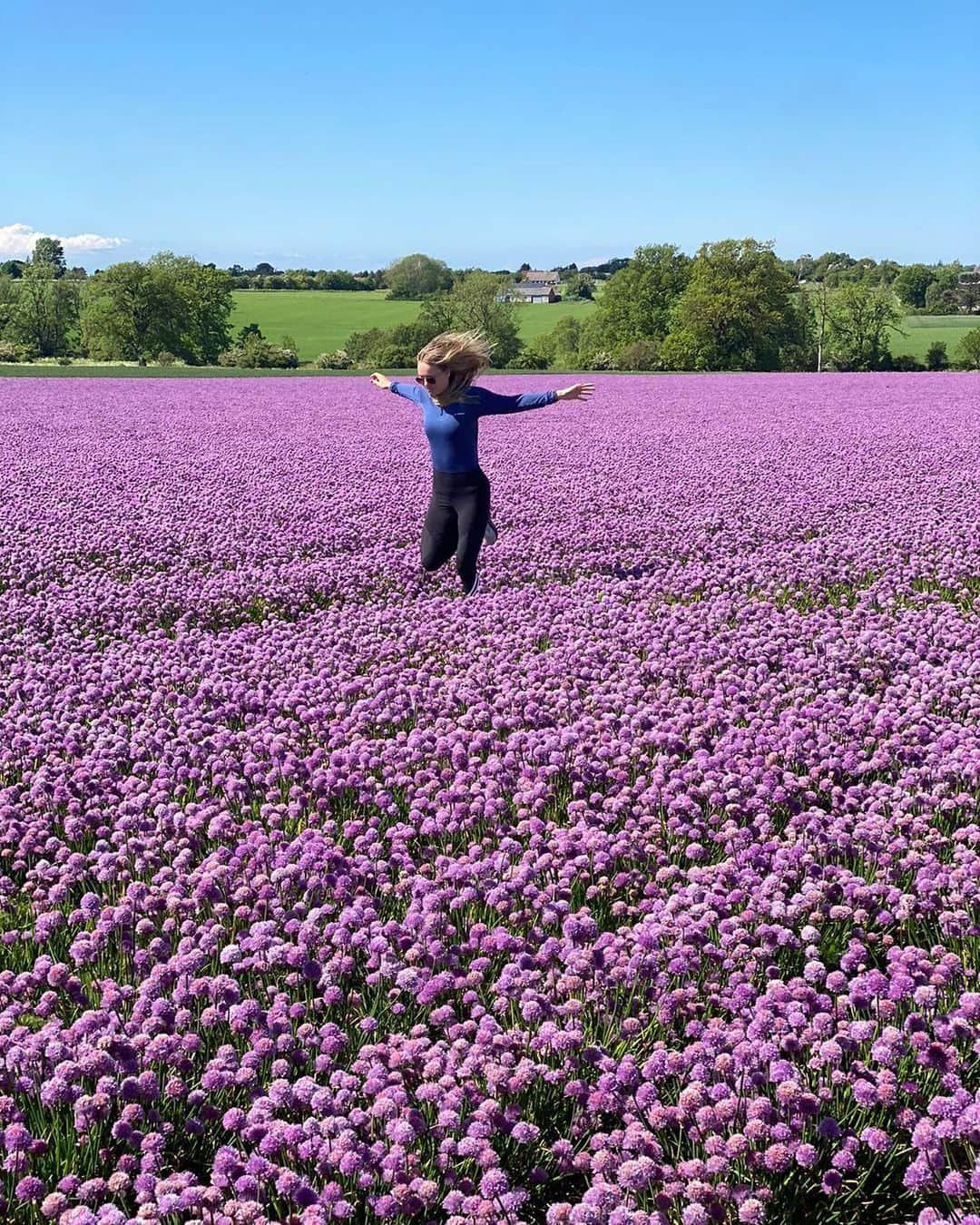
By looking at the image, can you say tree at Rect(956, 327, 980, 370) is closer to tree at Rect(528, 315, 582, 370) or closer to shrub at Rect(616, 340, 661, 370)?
shrub at Rect(616, 340, 661, 370)

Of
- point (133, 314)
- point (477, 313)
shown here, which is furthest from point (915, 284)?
point (133, 314)

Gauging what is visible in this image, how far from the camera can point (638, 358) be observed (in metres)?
67.4

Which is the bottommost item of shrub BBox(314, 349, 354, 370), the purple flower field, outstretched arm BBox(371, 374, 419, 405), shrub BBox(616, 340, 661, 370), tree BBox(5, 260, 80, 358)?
the purple flower field

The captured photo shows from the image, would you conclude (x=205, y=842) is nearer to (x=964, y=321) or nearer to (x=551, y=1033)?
(x=551, y=1033)

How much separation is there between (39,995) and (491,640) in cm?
365

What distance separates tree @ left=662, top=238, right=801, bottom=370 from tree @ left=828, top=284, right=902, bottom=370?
3.42m

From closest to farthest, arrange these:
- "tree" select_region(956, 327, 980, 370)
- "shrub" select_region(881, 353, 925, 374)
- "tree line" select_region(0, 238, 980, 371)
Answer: "tree" select_region(956, 327, 980, 370) < "shrub" select_region(881, 353, 925, 374) < "tree line" select_region(0, 238, 980, 371)

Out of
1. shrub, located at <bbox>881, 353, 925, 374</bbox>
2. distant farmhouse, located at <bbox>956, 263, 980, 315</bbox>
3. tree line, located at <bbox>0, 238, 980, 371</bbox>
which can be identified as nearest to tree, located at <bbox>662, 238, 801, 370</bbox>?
tree line, located at <bbox>0, 238, 980, 371</bbox>

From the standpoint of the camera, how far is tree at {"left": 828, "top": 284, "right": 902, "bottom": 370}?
3082 inches

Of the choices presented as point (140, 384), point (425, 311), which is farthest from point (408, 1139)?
point (425, 311)

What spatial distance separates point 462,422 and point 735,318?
73500 millimetres

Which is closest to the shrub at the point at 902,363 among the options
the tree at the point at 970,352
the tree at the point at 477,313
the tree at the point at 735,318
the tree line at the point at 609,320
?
the tree line at the point at 609,320

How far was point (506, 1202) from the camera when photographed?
86.2 inches

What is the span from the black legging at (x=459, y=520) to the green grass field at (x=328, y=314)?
238 feet
